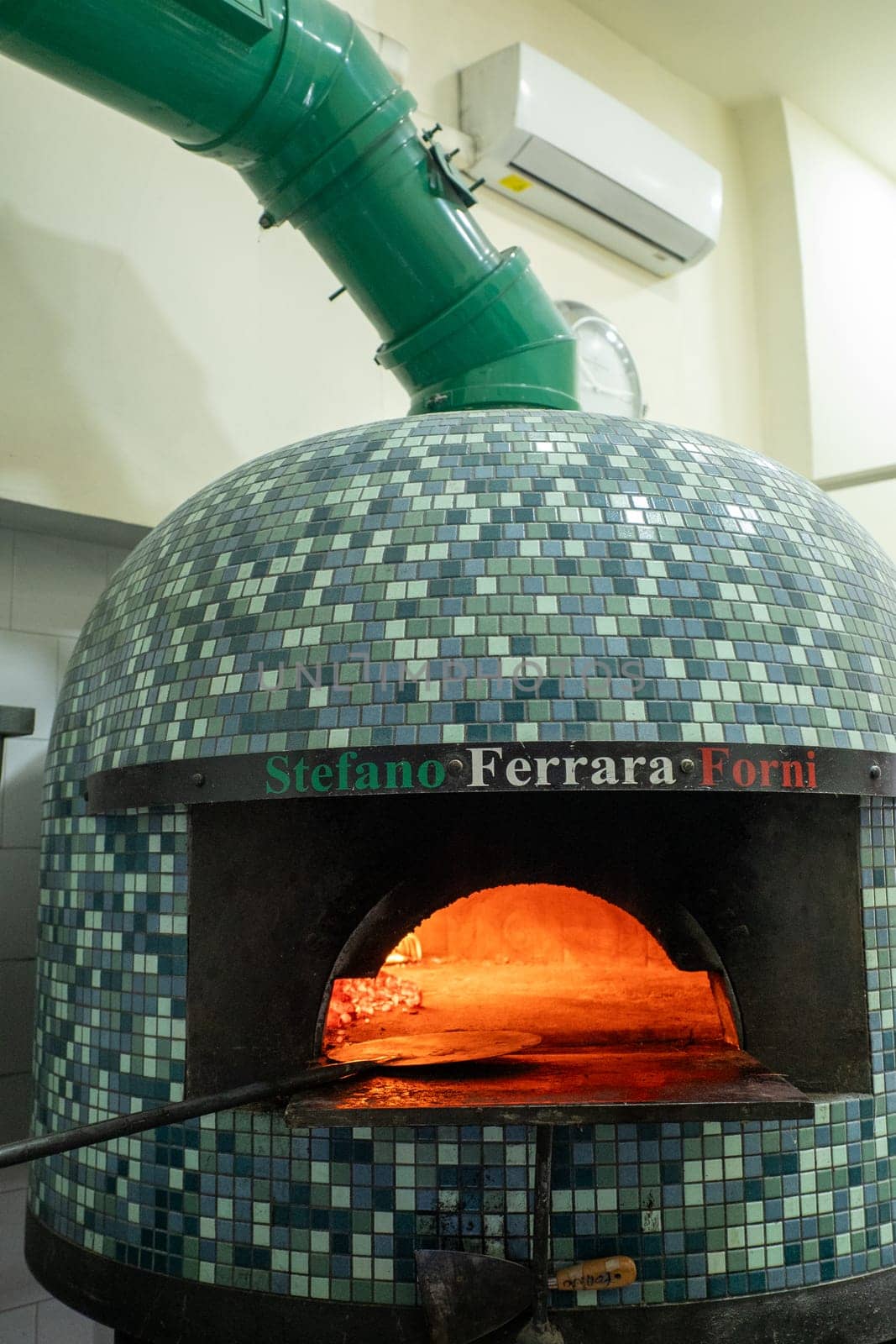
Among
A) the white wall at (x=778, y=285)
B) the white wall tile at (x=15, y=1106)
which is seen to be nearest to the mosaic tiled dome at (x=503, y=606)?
the white wall tile at (x=15, y=1106)

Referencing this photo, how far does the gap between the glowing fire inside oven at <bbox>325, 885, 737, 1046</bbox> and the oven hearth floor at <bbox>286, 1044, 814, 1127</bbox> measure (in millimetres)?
122

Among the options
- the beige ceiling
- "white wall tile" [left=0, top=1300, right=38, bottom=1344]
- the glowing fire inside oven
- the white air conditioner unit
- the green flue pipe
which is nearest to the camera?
the glowing fire inside oven

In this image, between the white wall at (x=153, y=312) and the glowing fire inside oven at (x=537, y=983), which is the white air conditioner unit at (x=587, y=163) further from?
the glowing fire inside oven at (x=537, y=983)

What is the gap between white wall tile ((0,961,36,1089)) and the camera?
5.73 ft

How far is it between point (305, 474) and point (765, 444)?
2.38 metres

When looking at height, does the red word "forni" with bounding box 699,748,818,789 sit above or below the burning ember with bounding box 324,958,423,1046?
above

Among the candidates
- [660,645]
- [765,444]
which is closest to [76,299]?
[660,645]

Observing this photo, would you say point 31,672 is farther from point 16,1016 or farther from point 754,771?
point 754,771

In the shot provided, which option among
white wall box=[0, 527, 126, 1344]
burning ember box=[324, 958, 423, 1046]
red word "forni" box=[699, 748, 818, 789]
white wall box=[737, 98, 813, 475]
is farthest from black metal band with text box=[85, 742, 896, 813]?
white wall box=[737, 98, 813, 475]

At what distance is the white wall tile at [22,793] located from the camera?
182 cm

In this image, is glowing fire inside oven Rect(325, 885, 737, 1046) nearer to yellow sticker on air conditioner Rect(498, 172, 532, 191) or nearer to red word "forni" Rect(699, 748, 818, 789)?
red word "forni" Rect(699, 748, 818, 789)

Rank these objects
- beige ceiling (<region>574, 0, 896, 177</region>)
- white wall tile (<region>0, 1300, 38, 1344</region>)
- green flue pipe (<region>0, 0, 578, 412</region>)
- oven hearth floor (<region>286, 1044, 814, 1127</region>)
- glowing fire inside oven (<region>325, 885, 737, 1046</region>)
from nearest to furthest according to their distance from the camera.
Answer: oven hearth floor (<region>286, 1044, 814, 1127</region>) → glowing fire inside oven (<region>325, 885, 737, 1046</region>) → green flue pipe (<region>0, 0, 578, 412</region>) → white wall tile (<region>0, 1300, 38, 1344</region>) → beige ceiling (<region>574, 0, 896, 177</region>)

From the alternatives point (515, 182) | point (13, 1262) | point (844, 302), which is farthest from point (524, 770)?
point (844, 302)

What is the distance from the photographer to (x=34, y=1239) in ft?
4.27
